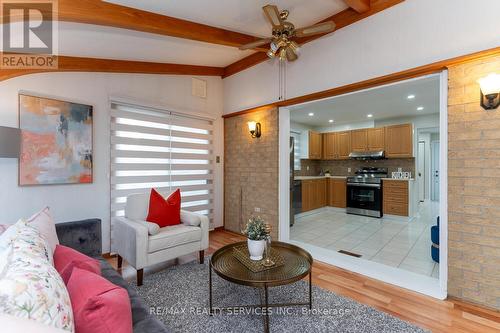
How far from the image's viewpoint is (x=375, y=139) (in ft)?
20.4

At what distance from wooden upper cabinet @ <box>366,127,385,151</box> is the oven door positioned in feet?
3.39

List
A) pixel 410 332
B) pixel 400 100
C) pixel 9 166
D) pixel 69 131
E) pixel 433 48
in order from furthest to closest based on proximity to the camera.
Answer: pixel 400 100 → pixel 69 131 → pixel 9 166 → pixel 433 48 → pixel 410 332

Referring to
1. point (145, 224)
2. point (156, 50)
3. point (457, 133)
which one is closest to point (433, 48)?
point (457, 133)

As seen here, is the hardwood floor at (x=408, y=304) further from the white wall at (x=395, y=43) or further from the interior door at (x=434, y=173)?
the interior door at (x=434, y=173)

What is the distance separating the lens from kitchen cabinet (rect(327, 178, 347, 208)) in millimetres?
6586

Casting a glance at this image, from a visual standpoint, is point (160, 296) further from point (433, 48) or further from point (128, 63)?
point (433, 48)

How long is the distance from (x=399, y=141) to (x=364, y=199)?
1.65 m

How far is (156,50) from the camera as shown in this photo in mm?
3248

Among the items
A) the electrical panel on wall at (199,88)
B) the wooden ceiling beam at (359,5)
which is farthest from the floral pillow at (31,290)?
the electrical panel on wall at (199,88)

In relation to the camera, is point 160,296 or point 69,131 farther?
point 69,131

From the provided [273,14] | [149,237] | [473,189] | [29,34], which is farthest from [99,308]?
→ [473,189]

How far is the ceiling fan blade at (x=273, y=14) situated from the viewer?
2.12 metres

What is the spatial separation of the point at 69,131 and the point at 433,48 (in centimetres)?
415

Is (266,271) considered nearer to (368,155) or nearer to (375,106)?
(375,106)
